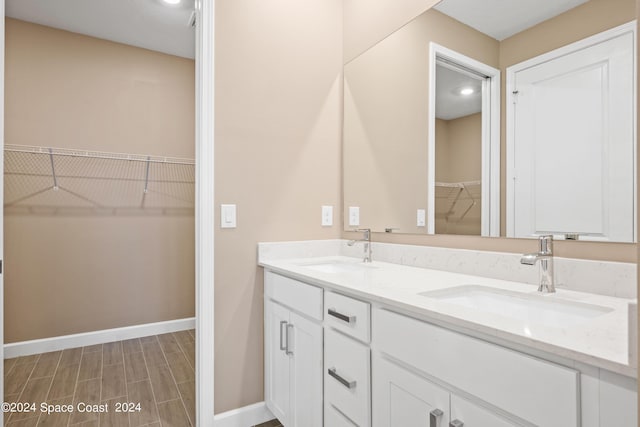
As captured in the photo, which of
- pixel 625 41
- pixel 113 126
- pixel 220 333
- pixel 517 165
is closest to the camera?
pixel 625 41

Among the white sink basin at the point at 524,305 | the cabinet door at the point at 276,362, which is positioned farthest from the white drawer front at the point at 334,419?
the white sink basin at the point at 524,305

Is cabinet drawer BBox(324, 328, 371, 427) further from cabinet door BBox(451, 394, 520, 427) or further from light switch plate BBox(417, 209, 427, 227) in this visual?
light switch plate BBox(417, 209, 427, 227)

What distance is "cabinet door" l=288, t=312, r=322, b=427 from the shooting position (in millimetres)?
1390

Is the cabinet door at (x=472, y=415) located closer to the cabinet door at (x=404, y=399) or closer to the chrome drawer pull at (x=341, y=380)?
the cabinet door at (x=404, y=399)

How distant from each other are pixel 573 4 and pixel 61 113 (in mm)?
3425

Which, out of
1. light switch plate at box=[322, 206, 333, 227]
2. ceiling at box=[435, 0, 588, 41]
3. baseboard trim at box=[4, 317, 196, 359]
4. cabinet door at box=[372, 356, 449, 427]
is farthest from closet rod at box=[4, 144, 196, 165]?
cabinet door at box=[372, 356, 449, 427]

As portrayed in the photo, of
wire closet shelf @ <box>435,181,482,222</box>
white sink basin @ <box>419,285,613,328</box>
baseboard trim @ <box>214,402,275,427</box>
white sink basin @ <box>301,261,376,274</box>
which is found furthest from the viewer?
white sink basin @ <box>301,261,376,274</box>

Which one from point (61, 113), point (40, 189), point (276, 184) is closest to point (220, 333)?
point (276, 184)

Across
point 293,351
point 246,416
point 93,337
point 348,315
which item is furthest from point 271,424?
point 93,337

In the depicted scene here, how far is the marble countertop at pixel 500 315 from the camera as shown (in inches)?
25.0

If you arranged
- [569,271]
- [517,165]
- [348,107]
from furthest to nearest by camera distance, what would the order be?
[348,107] → [517,165] → [569,271]

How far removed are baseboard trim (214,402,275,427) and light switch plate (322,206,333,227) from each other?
1.04m

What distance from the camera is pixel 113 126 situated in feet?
10.1

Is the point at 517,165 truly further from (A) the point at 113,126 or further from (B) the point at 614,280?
(A) the point at 113,126
